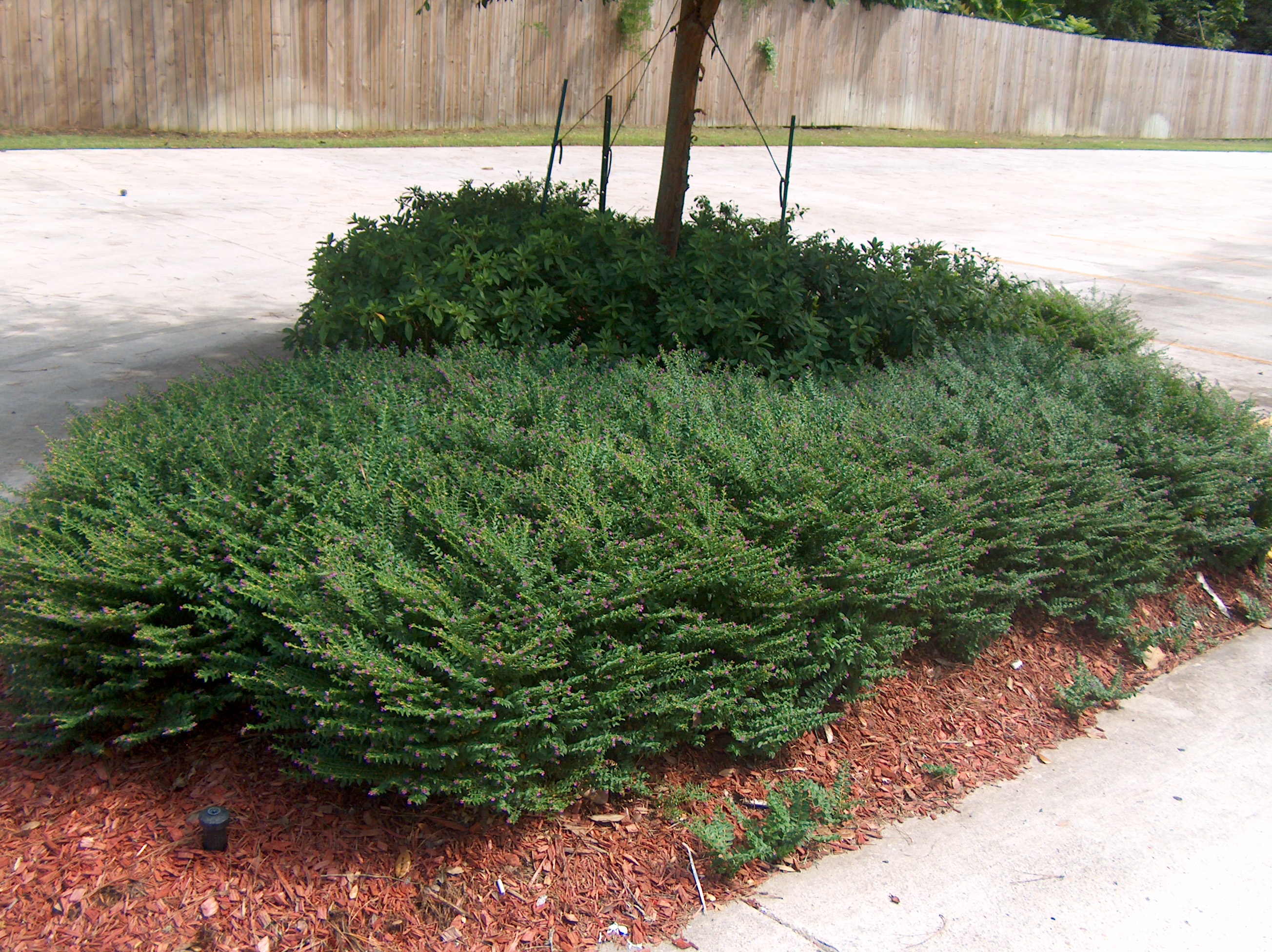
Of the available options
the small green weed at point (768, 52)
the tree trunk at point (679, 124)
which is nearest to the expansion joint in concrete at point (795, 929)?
the tree trunk at point (679, 124)

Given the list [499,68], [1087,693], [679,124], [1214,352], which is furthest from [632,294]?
[499,68]

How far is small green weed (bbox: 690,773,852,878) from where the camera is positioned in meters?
3.16

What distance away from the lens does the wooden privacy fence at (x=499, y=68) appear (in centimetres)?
1655

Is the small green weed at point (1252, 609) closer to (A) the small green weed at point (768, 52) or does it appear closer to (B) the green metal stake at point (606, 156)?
(B) the green metal stake at point (606, 156)

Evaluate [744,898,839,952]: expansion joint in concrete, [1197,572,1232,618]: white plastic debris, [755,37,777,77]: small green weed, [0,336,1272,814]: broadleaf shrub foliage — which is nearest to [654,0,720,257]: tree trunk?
[0,336,1272,814]: broadleaf shrub foliage

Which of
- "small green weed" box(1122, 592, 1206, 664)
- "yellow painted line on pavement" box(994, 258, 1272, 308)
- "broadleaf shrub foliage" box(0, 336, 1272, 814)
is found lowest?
"small green weed" box(1122, 592, 1206, 664)

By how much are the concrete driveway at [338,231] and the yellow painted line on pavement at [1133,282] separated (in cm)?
5

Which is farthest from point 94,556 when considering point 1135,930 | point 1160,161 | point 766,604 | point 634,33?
point 1160,161

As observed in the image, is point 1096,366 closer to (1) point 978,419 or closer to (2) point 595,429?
(1) point 978,419

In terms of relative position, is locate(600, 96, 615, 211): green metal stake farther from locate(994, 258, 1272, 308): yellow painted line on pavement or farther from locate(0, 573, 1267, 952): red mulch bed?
locate(994, 258, 1272, 308): yellow painted line on pavement

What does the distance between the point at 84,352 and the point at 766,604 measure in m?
5.41

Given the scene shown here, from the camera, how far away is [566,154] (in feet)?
61.6

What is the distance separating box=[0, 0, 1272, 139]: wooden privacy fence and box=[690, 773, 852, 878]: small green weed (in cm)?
1396

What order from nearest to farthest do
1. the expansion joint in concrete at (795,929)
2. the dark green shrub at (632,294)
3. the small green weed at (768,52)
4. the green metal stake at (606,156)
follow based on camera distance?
the expansion joint in concrete at (795,929)
the dark green shrub at (632,294)
the green metal stake at (606,156)
the small green weed at (768,52)
